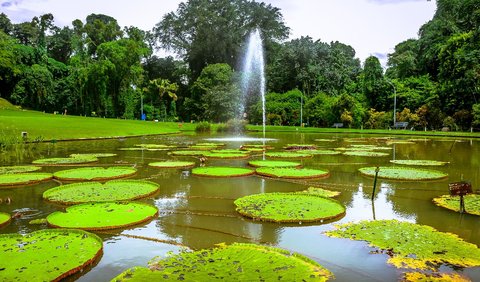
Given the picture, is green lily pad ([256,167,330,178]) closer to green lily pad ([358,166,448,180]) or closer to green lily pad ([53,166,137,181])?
green lily pad ([358,166,448,180])

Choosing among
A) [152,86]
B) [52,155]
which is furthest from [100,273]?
[152,86]

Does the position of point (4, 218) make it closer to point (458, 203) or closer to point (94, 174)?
point (94, 174)

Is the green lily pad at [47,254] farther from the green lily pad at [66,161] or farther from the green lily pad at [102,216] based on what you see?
the green lily pad at [66,161]

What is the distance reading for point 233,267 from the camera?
4.96 meters

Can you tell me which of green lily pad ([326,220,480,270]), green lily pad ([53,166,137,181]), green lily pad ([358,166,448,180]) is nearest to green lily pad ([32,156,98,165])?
green lily pad ([53,166,137,181])

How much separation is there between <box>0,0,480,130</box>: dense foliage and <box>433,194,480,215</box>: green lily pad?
2946cm

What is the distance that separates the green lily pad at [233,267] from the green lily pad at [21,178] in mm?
7642

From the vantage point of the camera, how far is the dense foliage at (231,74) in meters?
43.8

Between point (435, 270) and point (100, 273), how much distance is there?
4.55 m

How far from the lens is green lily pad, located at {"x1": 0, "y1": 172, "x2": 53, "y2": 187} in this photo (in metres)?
10.9

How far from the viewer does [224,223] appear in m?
7.31

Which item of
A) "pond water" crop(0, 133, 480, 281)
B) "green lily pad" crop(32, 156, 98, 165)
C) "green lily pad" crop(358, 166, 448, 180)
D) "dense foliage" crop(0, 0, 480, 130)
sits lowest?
"pond water" crop(0, 133, 480, 281)

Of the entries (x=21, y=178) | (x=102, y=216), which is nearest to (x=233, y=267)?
(x=102, y=216)

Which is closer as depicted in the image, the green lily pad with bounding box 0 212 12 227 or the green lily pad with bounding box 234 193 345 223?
the green lily pad with bounding box 0 212 12 227
